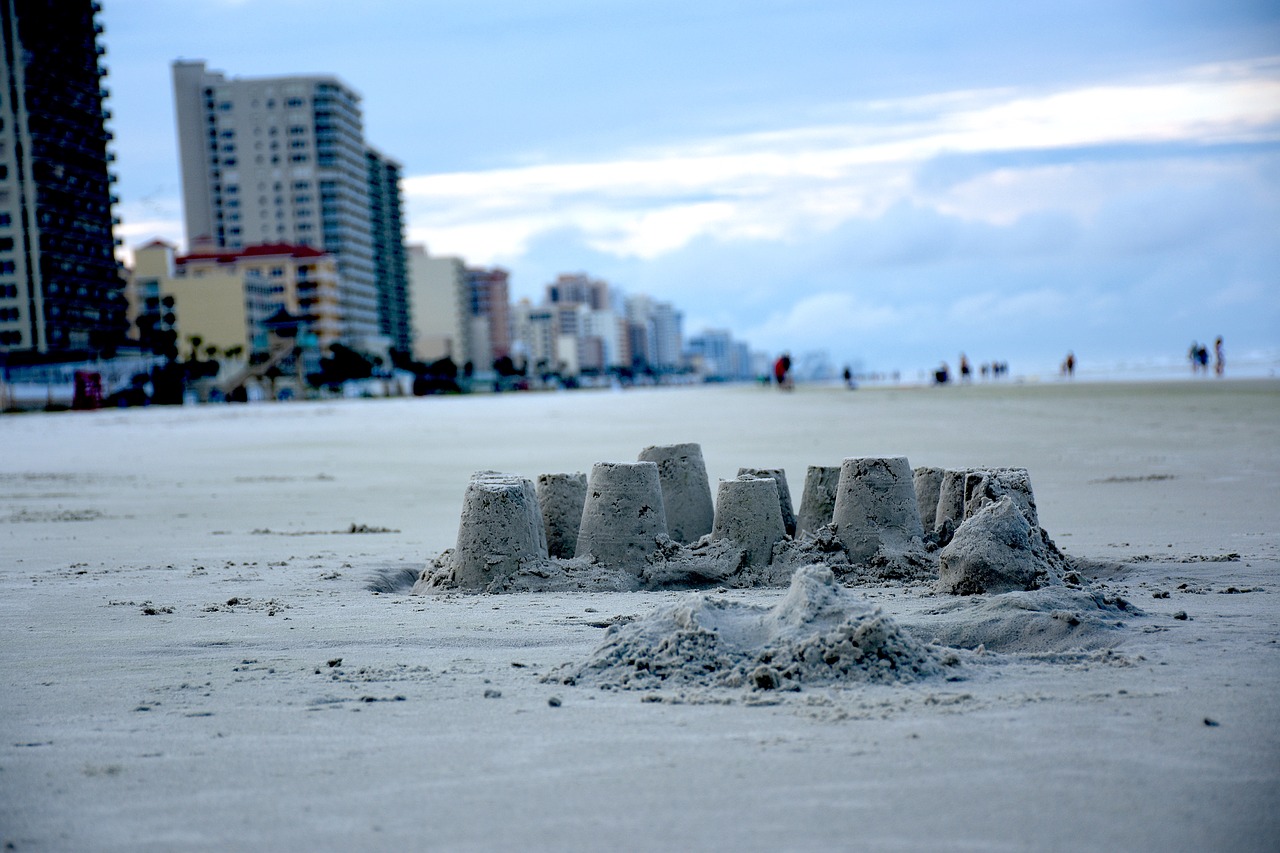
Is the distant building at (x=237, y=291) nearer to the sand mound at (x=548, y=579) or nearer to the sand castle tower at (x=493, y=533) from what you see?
the sand mound at (x=548, y=579)

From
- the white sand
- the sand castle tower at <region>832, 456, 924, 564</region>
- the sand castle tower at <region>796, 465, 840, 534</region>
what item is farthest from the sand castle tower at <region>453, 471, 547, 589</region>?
the sand castle tower at <region>832, 456, 924, 564</region>

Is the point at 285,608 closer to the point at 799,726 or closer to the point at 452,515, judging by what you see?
the point at 799,726

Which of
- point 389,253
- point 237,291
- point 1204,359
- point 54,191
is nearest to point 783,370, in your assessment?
point 1204,359

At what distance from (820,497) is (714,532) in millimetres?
750

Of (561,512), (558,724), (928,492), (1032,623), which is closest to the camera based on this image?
(558,724)

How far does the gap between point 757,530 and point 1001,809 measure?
3.60 metres

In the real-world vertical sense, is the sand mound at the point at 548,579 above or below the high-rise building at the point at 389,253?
below

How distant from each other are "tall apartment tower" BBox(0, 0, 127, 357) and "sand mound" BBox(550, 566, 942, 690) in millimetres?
94459

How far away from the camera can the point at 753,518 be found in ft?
20.8

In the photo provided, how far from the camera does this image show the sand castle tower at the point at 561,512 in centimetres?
671

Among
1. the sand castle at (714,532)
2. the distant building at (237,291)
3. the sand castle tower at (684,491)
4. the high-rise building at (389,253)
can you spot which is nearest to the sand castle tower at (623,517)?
the sand castle at (714,532)

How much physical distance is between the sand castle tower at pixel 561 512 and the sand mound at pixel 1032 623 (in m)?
2.43

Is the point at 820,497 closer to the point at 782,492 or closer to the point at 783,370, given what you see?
the point at 782,492

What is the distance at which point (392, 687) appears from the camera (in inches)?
160
